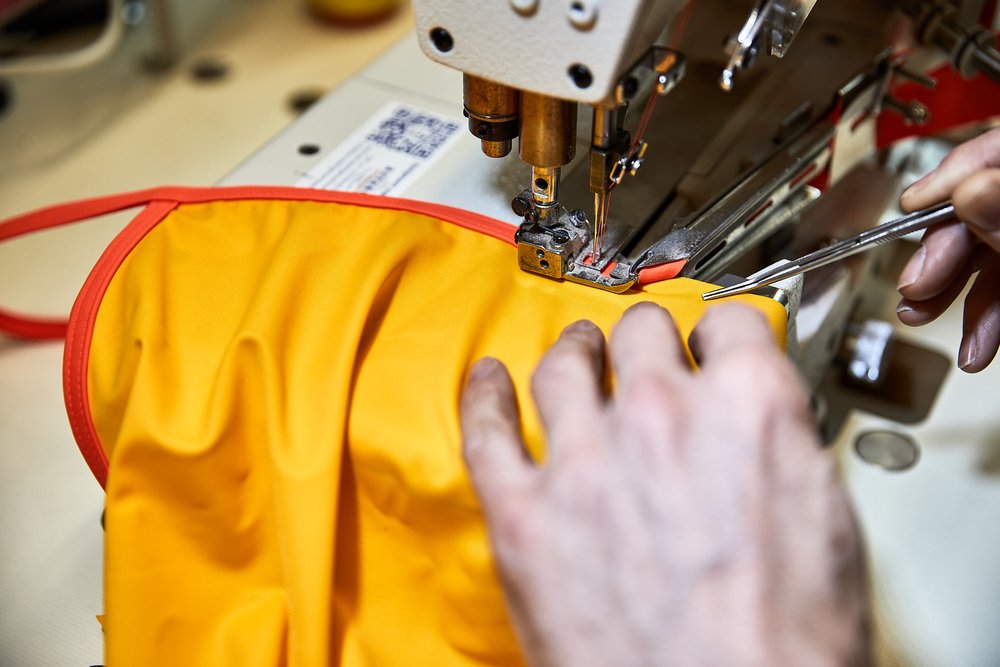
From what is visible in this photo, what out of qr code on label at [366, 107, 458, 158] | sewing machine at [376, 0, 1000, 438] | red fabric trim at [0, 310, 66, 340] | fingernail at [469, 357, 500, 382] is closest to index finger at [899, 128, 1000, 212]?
sewing machine at [376, 0, 1000, 438]

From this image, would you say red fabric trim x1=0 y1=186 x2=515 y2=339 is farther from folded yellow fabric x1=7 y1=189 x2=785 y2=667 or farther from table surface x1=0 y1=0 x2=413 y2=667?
table surface x1=0 y1=0 x2=413 y2=667

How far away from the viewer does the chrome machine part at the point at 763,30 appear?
0.71 meters

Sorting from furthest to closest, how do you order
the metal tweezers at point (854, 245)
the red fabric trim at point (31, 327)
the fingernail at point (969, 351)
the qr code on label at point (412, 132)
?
the red fabric trim at point (31, 327) → the qr code on label at point (412, 132) → the fingernail at point (969, 351) → the metal tweezers at point (854, 245)

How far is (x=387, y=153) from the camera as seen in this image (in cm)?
96

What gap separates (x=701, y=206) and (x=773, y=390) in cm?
31

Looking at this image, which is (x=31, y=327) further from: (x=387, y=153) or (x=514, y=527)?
(x=514, y=527)

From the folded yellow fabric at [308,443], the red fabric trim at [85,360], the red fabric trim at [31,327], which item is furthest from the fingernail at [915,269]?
the red fabric trim at [31,327]

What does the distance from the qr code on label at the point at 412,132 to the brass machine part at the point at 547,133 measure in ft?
0.82

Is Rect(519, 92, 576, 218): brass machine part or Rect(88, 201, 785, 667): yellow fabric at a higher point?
Rect(519, 92, 576, 218): brass machine part

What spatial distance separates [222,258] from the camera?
0.81 metres

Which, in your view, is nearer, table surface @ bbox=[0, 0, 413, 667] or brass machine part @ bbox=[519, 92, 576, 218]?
brass machine part @ bbox=[519, 92, 576, 218]

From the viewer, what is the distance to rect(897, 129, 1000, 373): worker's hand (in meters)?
0.69

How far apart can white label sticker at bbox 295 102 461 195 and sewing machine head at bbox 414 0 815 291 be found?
0.16 meters

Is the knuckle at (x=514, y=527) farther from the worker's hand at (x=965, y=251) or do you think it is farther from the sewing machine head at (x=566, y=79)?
the worker's hand at (x=965, y=251)
